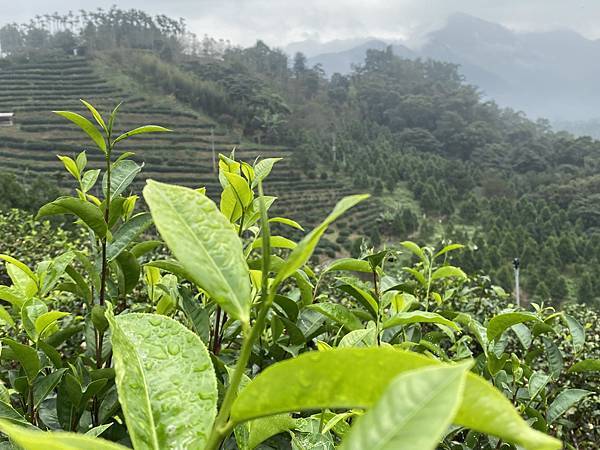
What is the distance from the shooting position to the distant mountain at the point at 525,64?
485ft

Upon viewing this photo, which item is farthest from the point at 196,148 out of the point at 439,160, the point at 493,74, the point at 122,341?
the point at 493,74

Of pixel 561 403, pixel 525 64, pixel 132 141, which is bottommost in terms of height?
pixel 132 141

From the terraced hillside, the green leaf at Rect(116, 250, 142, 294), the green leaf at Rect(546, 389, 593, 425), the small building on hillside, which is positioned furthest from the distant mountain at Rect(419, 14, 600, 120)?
the green leaf at Rect(116, 250, 142, 294)

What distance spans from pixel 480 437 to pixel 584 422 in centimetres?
93

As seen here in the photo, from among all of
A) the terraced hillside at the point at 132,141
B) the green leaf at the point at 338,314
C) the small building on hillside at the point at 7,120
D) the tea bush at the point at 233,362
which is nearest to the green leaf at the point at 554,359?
the tea bush at the point at 233,362

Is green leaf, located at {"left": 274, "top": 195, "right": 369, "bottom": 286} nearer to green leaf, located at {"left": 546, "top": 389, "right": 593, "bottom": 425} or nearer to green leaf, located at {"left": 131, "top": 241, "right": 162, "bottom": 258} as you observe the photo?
green leaf, located at {"left": 131, "top": 241, "right": 162, "bottom": 258}

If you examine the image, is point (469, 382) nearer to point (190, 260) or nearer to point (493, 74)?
point (190, 260)

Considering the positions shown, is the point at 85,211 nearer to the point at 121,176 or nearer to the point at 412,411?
the point at 121,176

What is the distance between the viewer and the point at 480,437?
919 mm

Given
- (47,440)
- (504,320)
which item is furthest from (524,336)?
(47,440)

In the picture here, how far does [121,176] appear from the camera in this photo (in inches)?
32.0

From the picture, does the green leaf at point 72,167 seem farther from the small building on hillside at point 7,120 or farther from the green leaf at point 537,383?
the small building on hillside at point 7,120

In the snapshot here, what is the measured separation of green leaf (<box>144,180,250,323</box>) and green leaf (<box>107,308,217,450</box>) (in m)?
0.08

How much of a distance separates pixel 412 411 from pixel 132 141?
1101 inches
